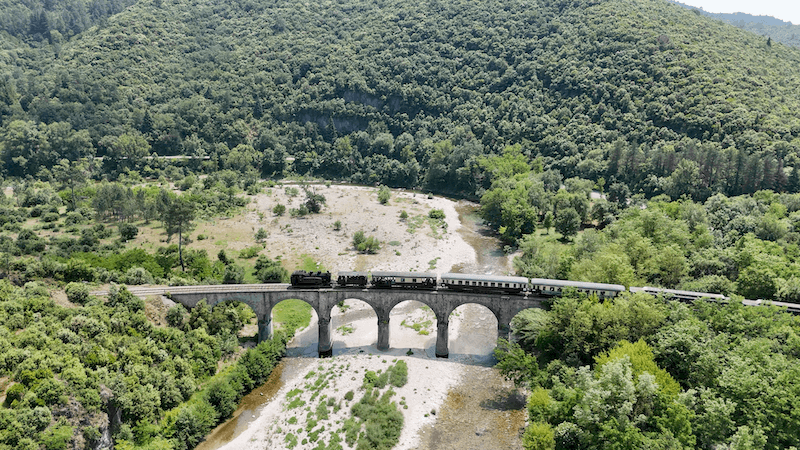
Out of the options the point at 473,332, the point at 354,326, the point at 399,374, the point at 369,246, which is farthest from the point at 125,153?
the point at 399,374

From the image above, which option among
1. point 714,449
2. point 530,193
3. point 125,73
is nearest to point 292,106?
point 125,73

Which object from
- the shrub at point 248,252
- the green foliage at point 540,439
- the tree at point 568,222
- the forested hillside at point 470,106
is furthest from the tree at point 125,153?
the green foliage at point 540,439

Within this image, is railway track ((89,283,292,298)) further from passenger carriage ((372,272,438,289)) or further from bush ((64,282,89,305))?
passenger carriage ((372,272,438,289))

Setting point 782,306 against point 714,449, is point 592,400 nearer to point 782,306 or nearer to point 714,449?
point 714,449

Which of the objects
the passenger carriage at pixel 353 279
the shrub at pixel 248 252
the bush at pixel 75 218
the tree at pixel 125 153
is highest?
the tree at pixel 125 153

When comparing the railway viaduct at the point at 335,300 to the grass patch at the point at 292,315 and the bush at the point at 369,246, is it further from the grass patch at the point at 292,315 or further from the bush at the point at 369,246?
the bush at the point at 369,246

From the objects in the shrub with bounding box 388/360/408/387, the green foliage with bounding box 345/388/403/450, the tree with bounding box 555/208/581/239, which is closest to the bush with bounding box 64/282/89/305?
the green foliage with bounding box 345/388/403/450
